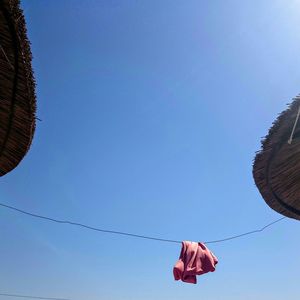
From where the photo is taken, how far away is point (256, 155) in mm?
3359

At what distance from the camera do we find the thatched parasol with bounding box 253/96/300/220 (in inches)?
120

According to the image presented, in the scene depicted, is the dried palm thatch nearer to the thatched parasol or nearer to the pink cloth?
the thatched parasol

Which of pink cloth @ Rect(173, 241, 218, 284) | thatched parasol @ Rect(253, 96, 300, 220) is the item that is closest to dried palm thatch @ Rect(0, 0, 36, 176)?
thatched parasol @ Rect(253, 96, 300, 220)

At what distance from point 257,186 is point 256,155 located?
453 mm

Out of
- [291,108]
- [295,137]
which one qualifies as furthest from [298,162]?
[291,108]

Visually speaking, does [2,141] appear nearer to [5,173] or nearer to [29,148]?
[29,148]

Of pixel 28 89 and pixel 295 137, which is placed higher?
pixel 295 137

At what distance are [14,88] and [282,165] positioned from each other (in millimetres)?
2408

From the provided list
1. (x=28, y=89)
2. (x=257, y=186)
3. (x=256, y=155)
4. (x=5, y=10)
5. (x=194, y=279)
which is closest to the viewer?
(x=5, y=10)

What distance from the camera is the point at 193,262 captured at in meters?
6.16

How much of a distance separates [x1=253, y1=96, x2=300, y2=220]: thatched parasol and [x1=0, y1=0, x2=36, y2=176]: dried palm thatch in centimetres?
196

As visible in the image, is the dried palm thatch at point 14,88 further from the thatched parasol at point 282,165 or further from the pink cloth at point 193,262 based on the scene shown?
the pink cloth at point 193,262

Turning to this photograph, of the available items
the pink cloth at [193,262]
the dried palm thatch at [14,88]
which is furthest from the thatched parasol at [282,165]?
the pink cloth at [193,262]

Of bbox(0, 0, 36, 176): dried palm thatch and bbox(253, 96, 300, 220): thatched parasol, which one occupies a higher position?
bbox(253, 96, 300, 220): thatched parasol
